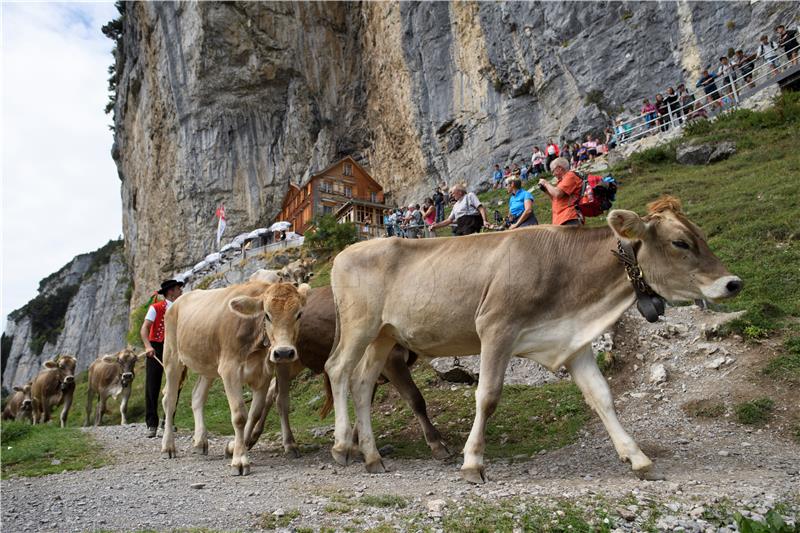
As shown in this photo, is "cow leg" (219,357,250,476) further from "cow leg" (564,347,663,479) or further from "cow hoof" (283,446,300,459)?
"cow leg" (564,347,663,479)

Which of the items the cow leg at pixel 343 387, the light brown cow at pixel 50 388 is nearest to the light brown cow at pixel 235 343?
the cow leg at pixel 343 387

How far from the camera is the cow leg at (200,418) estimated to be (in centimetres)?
876

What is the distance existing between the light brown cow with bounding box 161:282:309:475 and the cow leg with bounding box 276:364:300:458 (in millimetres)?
283

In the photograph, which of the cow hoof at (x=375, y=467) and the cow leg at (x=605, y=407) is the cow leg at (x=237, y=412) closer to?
the cow hoof at (x=375, y=467)

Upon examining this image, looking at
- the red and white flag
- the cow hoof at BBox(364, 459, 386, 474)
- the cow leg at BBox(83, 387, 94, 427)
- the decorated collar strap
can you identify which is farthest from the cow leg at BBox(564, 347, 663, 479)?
the red and white flag

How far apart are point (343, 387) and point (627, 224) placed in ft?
12.3

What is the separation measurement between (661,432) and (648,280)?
199cm

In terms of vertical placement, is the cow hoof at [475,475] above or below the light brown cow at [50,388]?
below

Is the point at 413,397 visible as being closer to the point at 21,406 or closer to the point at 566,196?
the point at 566,196

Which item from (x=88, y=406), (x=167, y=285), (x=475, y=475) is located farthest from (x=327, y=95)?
(x=475, y=475)

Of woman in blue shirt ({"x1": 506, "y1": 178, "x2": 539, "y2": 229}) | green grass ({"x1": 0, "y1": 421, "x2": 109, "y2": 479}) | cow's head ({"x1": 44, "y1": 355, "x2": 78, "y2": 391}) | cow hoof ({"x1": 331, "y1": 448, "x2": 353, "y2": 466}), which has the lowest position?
cow hoof ({"x1": 331, "y1": 448, "x2": 353, "y2": 466})

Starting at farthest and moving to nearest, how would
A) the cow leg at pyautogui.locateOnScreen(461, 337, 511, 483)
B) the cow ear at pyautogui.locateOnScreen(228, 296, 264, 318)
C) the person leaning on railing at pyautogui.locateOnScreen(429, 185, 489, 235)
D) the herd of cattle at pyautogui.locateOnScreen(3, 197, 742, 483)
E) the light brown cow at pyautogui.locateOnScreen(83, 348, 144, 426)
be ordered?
the light brown cow at pyautogui.locateOnScreen(83, 348, 144, 426) < the person leaning on railing at pyautogui.locateOnScreen(429, 185, 489, 235) < the cow ear at pyautogui.locateOnScreen(228, 296, 264, 318) < the herd of cattle at pyautogui.locateOnScreen(3, 197, 742, 483) < the cow leg at pyautogui.locateOnScreen(461, 337, 511, 483)

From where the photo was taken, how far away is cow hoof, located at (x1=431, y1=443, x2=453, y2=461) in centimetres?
702

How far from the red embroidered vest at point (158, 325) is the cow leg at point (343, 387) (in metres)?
5.53
